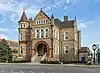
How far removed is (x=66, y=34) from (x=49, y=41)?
22.1ft

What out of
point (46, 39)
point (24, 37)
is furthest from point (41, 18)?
point (24, 37)

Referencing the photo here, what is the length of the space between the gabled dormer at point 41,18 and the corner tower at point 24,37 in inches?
127

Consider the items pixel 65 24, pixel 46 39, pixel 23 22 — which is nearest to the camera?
pixel 46 39

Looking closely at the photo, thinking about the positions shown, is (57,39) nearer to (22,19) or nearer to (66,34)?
(66,34)

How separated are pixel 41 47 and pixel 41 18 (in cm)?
755

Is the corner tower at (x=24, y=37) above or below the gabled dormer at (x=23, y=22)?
below

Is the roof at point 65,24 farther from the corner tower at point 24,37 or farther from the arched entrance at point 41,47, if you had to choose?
the corner tower at point 24,37

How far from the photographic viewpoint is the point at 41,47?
51688 millimetres

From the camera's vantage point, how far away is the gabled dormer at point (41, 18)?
49938mm

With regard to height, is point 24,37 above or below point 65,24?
below

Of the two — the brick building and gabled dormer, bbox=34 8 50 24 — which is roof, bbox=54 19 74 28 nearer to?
the brick building

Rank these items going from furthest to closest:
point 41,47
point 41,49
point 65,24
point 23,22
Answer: point 65,24 → point 23,22 → point 41,47 → point 41,49

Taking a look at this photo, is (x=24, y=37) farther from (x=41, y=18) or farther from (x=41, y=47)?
(x=41, y=18)

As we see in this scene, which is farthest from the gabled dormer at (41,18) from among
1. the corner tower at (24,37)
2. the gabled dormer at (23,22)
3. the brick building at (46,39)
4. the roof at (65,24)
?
the roof at (65,24)
